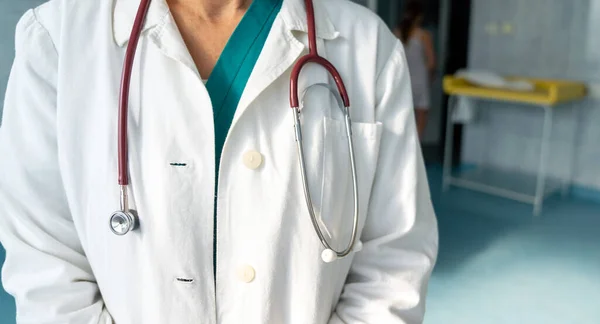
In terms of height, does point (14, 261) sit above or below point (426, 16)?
below

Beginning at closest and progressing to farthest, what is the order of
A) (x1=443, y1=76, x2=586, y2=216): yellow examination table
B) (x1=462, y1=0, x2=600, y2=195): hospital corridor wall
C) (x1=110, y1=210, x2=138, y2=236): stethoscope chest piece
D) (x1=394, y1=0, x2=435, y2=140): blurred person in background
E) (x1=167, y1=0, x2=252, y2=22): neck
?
(x1=110, y1=210, x2=138, y2=236): stethoscope chest piece < (x1=167, y1=0, x2=252, y2=22): neck < (x1=443, y1=76, x2=586, y2=216): yellow examination table < (x1=462, y1=0, x2=600, y2=195): hospital corridor wall < (x1=394, y1=0, x2=435, y2=140): blurred person in background

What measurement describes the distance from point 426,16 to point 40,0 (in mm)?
3327

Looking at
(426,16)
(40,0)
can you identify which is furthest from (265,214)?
(426,16)

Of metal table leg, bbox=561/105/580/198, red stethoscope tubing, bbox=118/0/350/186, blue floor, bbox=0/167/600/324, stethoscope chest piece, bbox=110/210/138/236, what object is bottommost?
blue floor, bbox=0/167/600/324

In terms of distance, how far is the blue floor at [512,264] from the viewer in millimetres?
2441

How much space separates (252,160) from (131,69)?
8.2 inches

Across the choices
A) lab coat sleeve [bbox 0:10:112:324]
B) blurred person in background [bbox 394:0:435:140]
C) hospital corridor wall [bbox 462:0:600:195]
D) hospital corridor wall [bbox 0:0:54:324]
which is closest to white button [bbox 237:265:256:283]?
lab coat sleeve [bbox 0:10:112:324]

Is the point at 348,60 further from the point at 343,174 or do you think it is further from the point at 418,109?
the point at 418,109

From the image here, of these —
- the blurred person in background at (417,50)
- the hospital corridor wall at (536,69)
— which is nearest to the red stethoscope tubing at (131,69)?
the blurred person in background at (417,50)

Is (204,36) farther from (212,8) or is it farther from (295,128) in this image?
(295,128)

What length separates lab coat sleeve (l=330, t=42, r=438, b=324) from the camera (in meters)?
0.88

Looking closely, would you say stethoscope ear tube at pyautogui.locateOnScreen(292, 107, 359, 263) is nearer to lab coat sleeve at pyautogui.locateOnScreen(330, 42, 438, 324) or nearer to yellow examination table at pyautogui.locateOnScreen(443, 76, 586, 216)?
lab coat sleeve at pyautogui.locateOnScreen(330, 42, 438, 324)

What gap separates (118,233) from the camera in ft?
2.50

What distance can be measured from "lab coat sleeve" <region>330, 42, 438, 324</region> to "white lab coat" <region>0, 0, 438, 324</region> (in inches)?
1.1
